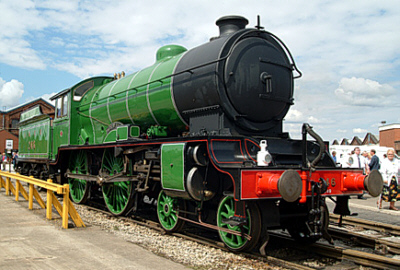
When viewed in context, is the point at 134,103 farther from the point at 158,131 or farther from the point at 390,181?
the point at 390,181

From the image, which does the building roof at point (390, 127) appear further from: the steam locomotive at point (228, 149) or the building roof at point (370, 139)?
the steam locomotive at point (228, 149)

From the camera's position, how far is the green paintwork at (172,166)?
5844 millimetres

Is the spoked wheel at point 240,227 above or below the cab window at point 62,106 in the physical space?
below

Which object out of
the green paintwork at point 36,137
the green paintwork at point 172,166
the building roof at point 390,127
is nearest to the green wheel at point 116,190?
the green paintwork at point 172,166

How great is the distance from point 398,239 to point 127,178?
5.22m

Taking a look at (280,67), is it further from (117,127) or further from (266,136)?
(117,127)

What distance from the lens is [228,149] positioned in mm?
5621

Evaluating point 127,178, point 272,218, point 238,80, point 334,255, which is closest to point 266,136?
point 238,80

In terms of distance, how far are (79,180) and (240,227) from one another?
21.3 feet

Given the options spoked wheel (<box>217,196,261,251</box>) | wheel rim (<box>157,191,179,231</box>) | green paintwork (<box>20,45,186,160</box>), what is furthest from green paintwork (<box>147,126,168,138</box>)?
spoked wheel (<box>217,196,261,251</box>)

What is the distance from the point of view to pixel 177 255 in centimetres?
539

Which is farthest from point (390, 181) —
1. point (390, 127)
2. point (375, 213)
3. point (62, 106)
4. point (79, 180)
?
point (390, 127)

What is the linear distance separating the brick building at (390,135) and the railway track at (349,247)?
82.1 ft

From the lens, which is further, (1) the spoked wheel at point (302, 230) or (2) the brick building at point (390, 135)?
(2) the brick building at point (390, 135)
